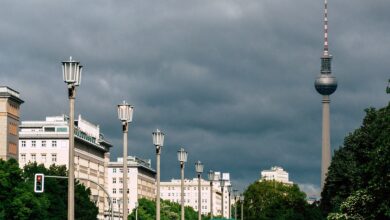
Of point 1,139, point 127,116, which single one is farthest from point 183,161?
point 1,139

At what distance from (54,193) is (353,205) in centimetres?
9210

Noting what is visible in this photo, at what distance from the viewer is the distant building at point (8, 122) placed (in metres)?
177

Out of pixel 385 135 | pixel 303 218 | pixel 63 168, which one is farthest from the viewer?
pixel 63 168

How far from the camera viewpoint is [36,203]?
423 ft

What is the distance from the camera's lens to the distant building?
582 ft

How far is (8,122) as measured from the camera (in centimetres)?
18038

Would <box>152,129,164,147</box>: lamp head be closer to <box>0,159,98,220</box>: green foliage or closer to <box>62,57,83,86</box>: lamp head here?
<box>62,57,83,86</box>: lamp head

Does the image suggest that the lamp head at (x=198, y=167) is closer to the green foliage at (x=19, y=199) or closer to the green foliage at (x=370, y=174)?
the green foliage at (x=370, y=174)

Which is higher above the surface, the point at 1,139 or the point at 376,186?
the point at 1,139

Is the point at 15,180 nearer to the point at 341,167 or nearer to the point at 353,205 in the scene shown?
the point at 341,167

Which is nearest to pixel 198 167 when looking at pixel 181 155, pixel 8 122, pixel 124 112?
pixel 181 155

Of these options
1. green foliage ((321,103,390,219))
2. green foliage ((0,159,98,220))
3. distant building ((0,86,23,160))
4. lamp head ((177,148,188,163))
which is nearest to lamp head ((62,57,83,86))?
green foliage ((321,103,390,219))

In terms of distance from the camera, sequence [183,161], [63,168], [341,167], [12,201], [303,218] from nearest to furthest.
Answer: [183,161]
[341,167]
[12,201]
[303,218]
[63,168]

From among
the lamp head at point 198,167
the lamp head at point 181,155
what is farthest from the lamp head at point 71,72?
the lamp head at point 198,167
